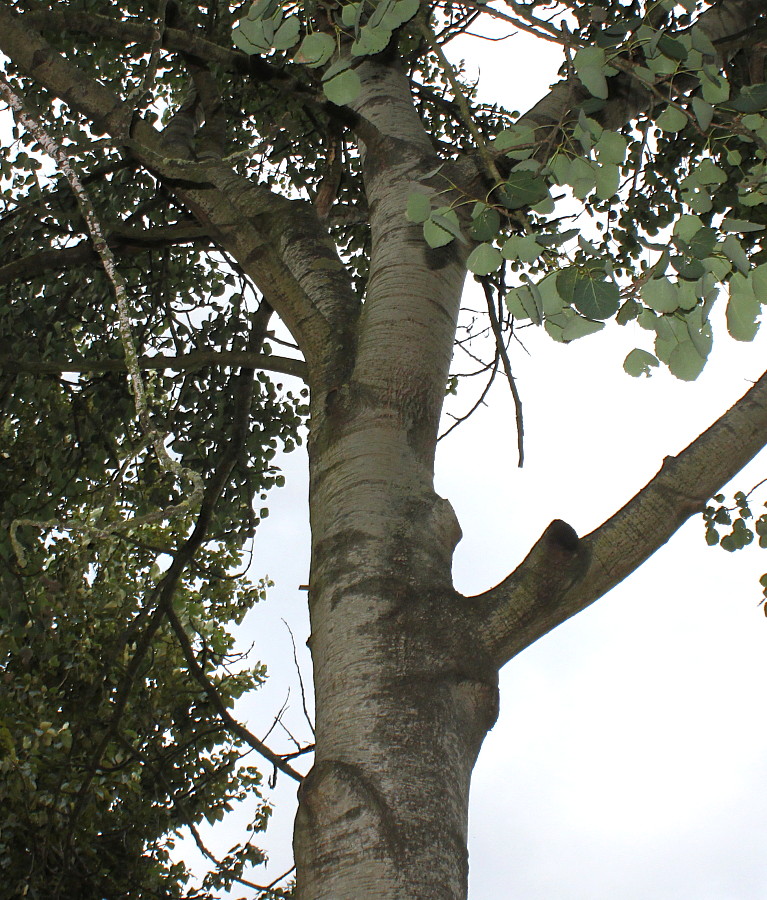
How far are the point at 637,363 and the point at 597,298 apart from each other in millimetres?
225

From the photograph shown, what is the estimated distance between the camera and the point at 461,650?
1333 mm

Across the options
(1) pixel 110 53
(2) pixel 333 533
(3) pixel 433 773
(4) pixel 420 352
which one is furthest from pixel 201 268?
(3) pixel 433 773

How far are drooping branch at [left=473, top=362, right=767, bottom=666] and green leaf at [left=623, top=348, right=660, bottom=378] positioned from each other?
0.23 metres

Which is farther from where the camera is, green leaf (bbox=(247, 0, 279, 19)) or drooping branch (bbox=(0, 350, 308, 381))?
drooping branch (bbox=(0, 350, 308, 381))

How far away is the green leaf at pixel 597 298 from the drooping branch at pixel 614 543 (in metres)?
0.40

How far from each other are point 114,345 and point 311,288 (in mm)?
2575

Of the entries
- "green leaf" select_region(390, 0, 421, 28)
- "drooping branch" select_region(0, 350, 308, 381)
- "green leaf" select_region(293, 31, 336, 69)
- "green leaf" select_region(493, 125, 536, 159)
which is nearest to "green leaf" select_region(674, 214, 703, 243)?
"green leaf" select_region(493, 125, 536, 159)

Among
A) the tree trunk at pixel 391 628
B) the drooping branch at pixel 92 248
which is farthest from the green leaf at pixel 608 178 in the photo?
the drooping branch at pixel 92 248

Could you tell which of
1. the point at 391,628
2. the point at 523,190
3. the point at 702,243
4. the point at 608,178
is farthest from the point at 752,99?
the point at 391,628

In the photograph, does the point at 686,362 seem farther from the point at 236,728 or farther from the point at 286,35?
the point at 236,728

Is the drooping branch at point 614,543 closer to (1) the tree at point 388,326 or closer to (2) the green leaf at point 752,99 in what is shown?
(1) the tree at point 388,326

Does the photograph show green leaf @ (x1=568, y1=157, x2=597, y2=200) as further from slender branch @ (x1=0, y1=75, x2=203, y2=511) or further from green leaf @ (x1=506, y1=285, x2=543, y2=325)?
slender branch @ (x1=0, y1=75, x2=203, y2=511)

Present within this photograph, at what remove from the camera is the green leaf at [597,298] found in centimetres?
131

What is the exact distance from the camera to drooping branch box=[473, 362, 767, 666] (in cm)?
143
